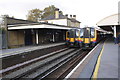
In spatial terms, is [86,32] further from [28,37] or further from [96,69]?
[96,69]

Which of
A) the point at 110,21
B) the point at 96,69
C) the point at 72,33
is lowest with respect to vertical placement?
the point at 96,69

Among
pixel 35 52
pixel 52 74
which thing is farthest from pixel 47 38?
pixel 52 74

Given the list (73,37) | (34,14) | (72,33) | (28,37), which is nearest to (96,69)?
(73,37)

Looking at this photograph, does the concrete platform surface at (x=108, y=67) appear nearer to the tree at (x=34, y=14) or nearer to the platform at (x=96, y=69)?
the platform at (x=96, y=69)

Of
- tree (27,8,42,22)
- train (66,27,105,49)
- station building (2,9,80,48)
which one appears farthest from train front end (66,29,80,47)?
tree (27,8,42,22)

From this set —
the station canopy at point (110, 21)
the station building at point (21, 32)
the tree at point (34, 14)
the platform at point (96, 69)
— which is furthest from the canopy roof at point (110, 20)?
the tree at point (34, 14)

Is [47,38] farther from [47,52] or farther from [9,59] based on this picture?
[9,59]

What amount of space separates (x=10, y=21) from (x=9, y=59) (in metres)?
10.9

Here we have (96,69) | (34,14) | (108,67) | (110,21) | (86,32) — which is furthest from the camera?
(34,14)

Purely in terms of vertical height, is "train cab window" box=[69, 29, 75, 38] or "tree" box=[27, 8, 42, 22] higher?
"tree" box=[27, 8, 42, 22]

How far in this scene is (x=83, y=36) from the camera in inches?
711

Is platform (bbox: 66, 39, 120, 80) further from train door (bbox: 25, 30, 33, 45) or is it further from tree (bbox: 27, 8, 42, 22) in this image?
tree (bbox: 27, 8, 42, 22)

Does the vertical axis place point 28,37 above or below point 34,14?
below

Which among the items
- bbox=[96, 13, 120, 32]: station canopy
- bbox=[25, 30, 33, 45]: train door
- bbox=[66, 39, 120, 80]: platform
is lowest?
bbox=[66, 39, 120, 80]: platform
